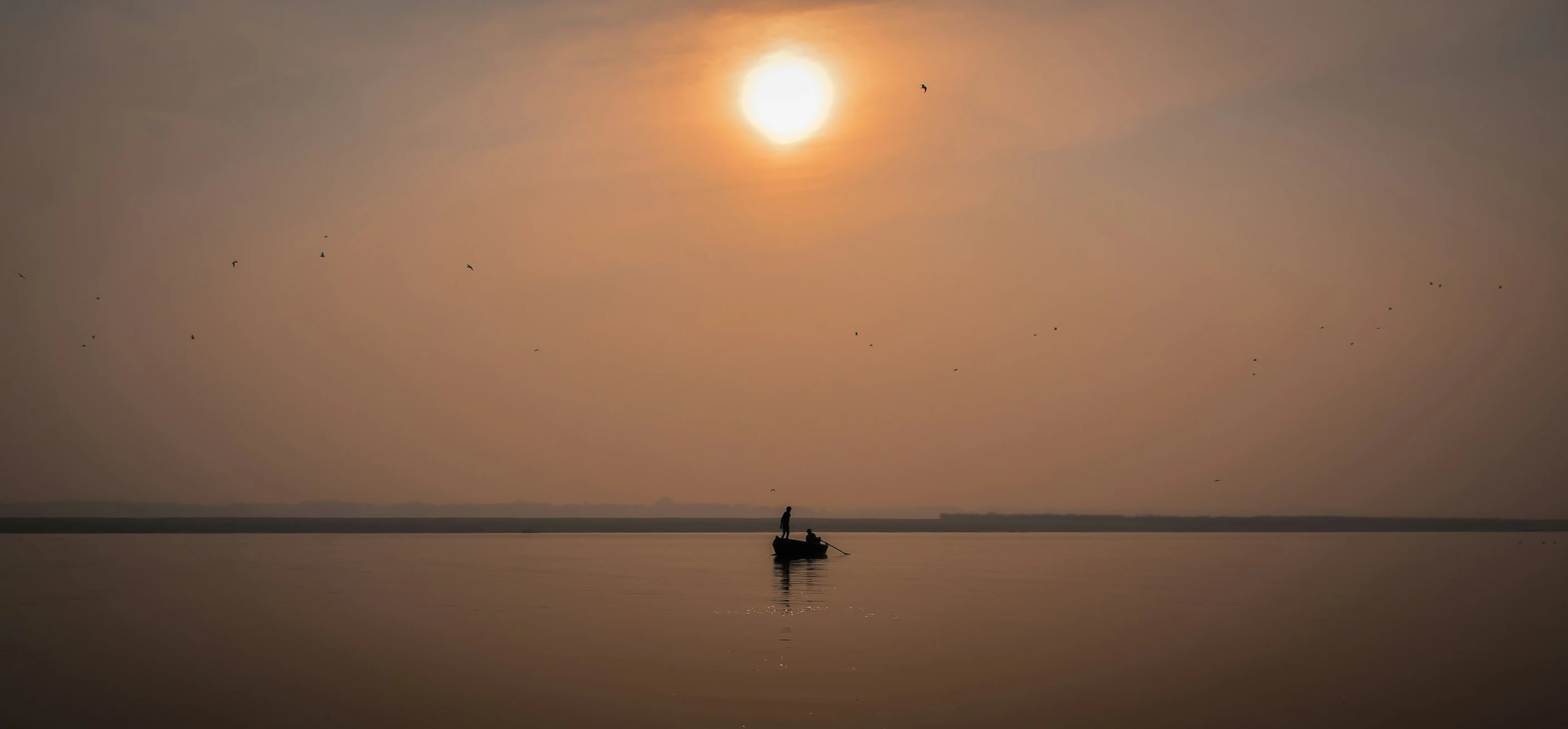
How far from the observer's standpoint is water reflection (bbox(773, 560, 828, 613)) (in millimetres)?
39406

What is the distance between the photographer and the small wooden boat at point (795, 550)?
227 feet

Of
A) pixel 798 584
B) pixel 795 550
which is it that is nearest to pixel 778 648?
pixel 798 584

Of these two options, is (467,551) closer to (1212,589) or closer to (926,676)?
(1212,589)

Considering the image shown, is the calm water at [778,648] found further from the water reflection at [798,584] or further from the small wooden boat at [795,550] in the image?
the small wooden boat at [795,550]

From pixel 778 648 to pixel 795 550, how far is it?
137ft

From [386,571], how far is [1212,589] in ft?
123

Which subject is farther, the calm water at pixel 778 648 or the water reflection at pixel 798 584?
the water reflection at pixel 798 584

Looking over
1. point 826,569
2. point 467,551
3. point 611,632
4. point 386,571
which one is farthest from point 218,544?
point 611,632

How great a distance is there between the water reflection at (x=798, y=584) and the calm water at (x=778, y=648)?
0.37 metres

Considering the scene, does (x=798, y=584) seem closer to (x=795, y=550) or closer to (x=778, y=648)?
(x=795, y=550)

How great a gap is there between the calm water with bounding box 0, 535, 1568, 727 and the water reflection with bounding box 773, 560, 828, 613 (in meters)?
0.37

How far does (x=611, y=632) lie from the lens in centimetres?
3155

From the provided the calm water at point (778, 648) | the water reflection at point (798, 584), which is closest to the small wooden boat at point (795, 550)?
the water reflection at point (798, 584)

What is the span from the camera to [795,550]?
228 feet
